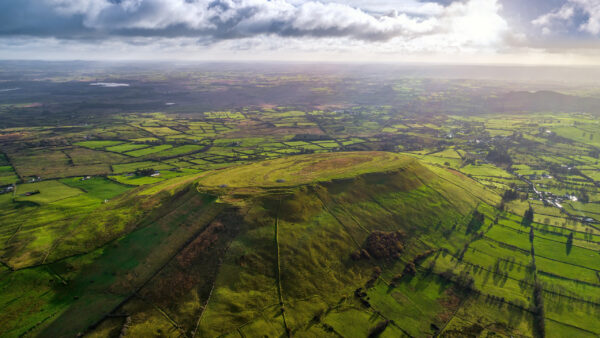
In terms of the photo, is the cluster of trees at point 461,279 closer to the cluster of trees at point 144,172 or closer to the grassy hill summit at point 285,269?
the grassy hill summit at point 285,269

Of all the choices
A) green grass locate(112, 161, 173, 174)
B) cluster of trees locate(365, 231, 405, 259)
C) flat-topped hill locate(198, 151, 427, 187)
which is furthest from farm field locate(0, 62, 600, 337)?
green grass locate(112, 161, 173, 174)

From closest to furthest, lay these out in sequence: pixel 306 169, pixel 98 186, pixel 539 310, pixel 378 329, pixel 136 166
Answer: pixel 378 329 → pixel 539 310 → pixel 306 169 → pixel 98 186 → pixel 136 166

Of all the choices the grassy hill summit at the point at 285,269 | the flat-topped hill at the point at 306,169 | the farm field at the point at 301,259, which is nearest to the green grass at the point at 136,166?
the farm field at the point at 301,259

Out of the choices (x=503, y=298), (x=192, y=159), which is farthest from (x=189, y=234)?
(x=192, y=159)

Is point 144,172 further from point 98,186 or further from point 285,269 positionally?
point 285,269

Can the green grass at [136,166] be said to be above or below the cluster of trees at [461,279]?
above

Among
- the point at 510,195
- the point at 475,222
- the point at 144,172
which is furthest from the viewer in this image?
the point at 144,172

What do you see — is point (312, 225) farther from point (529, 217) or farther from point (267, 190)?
point (529, 217)

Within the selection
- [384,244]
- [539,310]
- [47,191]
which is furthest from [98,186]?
[539,310]
